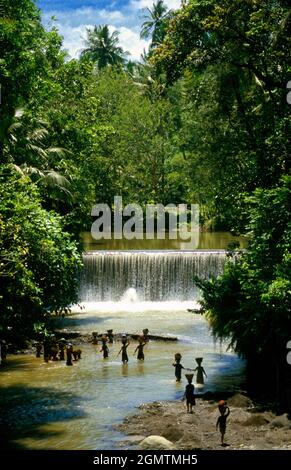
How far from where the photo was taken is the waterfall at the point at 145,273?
3422cm

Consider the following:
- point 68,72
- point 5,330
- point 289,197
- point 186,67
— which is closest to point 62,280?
point 5,330

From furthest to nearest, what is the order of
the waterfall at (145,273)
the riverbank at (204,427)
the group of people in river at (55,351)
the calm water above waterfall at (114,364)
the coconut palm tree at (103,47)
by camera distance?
the coconut palm tree at (103,47) < the waterfall at (145,273) < the group of people in river at (55,351) < the calm water above waterfall at (114,364) < the riverbank at (204,427)

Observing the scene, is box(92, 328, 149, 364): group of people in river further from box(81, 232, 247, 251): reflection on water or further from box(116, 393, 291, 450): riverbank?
box(81, 232, 247, 251): reflection on water

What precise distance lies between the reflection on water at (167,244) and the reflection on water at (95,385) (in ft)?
43.7

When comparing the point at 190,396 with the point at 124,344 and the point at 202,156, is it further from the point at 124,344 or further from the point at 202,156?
the point at 202,156

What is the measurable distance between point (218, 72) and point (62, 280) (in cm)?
1323

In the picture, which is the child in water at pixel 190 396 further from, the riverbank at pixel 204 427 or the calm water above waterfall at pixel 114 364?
the calm water above waterfall at pixel 114 364

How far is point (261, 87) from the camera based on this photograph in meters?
27.3

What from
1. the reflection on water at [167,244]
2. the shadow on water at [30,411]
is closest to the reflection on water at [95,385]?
the shadow on water at [30,411]

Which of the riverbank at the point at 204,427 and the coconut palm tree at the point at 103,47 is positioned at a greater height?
the coconut palm tree at the point at 103,47

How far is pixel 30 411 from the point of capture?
17.9 meters

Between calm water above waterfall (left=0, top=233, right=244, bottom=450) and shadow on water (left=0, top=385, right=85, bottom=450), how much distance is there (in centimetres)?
3

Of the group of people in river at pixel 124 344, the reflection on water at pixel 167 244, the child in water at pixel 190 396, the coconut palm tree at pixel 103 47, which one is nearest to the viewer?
the child in water at pixel 190 396

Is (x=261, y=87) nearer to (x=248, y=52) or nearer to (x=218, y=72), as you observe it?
(x=218, y=72)
